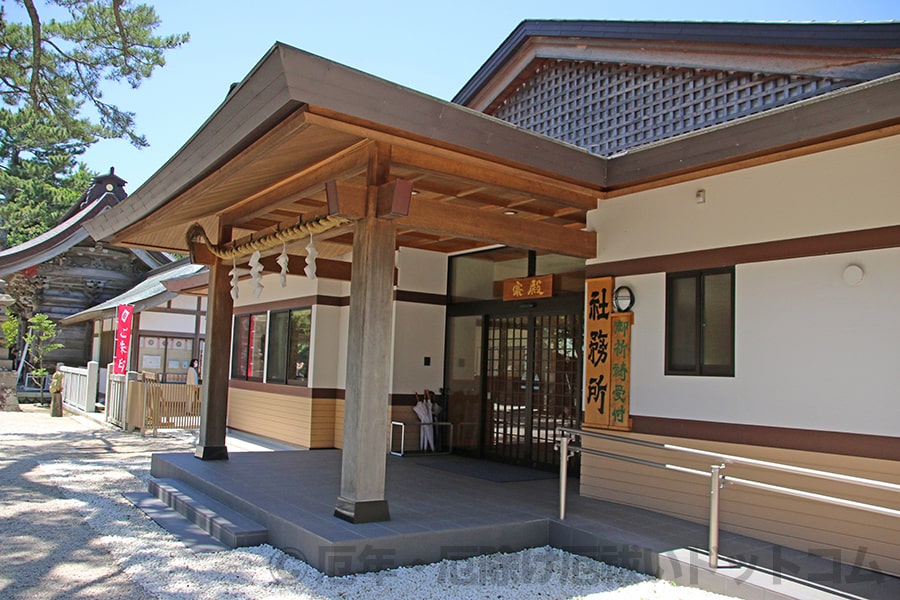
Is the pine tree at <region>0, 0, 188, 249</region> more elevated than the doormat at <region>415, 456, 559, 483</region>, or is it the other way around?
the pine tree at <region>0, 0, 188, 249</region>

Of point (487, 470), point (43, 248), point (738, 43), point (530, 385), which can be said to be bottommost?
point (487, 470)

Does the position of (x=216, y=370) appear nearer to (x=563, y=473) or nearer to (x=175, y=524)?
(x=175, y=524)

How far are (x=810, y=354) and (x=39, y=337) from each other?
1978cm

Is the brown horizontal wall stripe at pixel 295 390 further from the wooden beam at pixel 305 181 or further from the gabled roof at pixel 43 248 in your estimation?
the gabled roof at pixel 43 248

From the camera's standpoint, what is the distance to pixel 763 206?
558 cm

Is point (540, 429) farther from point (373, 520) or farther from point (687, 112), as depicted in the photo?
point (687, 112)

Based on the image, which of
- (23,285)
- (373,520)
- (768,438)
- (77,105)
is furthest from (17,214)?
(768,438)

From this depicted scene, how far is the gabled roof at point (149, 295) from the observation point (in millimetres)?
14031

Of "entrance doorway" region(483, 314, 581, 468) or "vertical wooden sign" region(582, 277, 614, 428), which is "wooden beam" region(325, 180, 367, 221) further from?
"entrance doorway" region(483, 314, 581, 468)

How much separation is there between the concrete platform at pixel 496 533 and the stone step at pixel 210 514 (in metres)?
0.08

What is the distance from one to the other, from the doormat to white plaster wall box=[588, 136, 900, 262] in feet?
8.68

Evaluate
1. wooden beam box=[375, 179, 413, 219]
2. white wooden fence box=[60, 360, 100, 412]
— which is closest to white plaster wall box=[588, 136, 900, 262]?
wooden beam box=[375, 179, 413, 219]

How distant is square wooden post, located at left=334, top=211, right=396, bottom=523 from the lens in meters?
5.14

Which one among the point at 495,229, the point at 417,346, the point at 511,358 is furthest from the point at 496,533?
the point at 417,346
